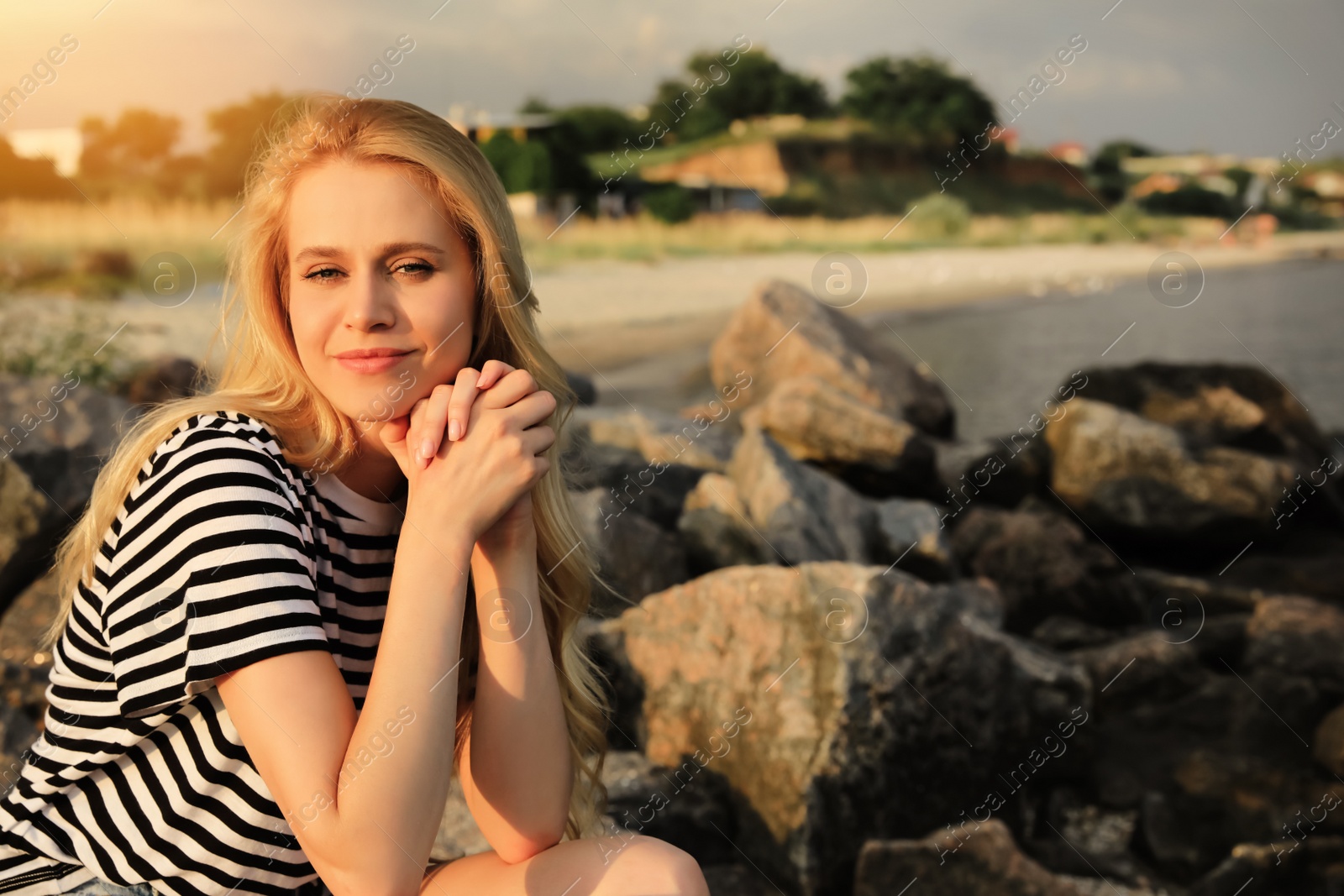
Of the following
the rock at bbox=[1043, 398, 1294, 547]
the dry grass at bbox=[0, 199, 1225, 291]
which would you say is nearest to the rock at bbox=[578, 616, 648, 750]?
the dry grass at bbox=[0, 199, 1225, 291]

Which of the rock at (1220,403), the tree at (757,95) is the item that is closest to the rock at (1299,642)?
the rock at (1220,403)

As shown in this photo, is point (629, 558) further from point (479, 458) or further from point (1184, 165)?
point (1184, 165)

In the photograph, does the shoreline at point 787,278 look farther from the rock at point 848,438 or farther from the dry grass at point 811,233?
the rock at point 848,438

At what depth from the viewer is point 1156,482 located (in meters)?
5.93

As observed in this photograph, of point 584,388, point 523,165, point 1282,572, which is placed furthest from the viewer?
point 523,165

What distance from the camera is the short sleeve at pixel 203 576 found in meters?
1.45

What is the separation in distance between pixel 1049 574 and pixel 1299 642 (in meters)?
1.07

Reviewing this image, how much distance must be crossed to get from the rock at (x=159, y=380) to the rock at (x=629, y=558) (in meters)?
2.99

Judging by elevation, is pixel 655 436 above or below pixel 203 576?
below

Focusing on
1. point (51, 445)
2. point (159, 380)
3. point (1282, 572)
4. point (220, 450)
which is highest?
point (159, 380)

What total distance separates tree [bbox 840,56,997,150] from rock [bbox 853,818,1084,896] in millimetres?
→ 26428

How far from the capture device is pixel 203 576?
4.82 feet

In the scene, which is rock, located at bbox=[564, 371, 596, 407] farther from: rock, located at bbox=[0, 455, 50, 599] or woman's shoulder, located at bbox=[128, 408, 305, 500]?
woman's shoulder, located at bbox=[128, 408, 305, 500]

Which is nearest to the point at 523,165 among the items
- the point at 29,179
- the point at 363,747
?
the point at 29,179
